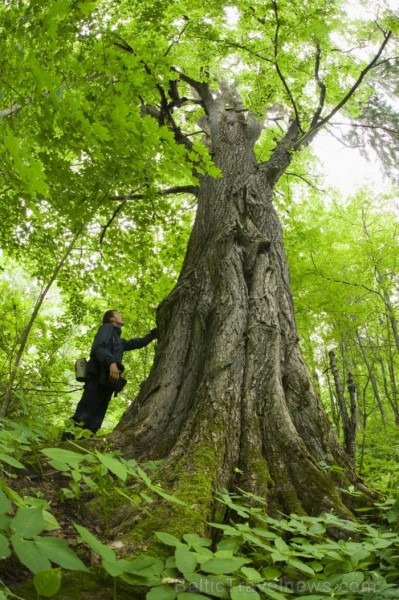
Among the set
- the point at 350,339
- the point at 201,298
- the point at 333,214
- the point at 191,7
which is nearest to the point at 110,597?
the point at 201,298

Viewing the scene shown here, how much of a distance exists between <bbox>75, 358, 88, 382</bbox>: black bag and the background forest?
0.44m

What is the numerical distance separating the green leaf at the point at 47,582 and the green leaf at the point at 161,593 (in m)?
0.26

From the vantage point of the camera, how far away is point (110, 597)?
1261mm

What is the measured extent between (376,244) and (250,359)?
19.9ft

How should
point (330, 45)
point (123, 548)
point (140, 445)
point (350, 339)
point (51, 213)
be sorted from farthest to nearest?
1. point (350, 339)
2. point (51, 213)
3. point (330, 45)
4. point (140, 445)
5. point (123, 548)

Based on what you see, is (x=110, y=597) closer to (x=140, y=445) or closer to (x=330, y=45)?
(x=140, y=445)

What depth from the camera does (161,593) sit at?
1001 mm

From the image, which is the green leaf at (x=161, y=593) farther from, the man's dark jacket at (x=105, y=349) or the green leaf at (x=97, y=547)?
the man's dark jacket at (x=105, y=349)

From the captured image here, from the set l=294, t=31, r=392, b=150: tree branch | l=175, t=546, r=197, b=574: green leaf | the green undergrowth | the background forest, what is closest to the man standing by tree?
the background forest

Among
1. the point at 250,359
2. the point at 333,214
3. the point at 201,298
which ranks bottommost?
the point at 250,359

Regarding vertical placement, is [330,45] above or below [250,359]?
above

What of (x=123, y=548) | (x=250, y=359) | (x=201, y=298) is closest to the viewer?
(x=123, y=548)

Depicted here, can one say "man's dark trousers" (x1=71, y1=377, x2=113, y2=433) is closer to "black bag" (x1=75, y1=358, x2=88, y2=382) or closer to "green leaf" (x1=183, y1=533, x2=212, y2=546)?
"black bag" (x1=75, y1=358, x2=88, y2=382)

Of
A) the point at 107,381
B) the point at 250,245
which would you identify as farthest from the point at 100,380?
the point at 250,245
